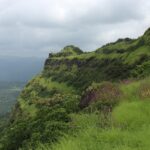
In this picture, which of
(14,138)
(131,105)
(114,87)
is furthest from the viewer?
(14,138)

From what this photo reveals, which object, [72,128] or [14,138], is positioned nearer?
[72,128]

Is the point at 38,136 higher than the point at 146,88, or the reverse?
the point at 146,88

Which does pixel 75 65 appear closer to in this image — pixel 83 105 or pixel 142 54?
pixel 142 54

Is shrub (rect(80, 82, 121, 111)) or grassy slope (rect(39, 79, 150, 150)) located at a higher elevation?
shrub (rect(80, 82, 121, 111))

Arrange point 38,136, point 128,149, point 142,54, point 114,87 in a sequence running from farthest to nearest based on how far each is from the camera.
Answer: point 142,54, point 114,87, point 38,136, point 128,149

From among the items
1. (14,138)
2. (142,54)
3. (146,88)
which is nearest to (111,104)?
(146,88)

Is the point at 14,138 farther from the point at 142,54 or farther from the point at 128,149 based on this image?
the point at 142,54

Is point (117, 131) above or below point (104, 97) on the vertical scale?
below

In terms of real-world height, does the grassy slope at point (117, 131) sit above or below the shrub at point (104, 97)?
below

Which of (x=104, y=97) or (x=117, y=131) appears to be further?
(x=104, y=97)

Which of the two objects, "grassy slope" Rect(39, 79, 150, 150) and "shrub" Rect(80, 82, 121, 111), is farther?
"shrub" Rect(80, 82, 121, 111)

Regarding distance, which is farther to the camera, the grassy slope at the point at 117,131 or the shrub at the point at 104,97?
the shrub at the point at 104,97

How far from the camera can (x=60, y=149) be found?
13.8 metres

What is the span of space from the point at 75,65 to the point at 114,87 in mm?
160077
